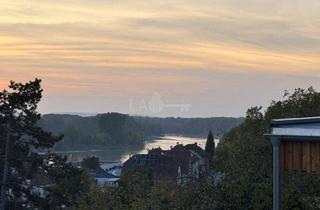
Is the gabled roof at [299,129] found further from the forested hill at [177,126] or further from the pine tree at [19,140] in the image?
the forested hill at [177,126]

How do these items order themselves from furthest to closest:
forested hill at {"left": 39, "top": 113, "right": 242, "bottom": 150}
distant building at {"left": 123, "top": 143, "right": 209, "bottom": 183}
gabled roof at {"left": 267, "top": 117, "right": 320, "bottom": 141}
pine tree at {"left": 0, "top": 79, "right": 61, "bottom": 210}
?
forested hill at {"left": 39, "top": 113, "right": 242, "bottom": 150}, distant building at {"left": 123, "top": 143, "right": 209, "bottom": 183}, pine tree at {"left": 0, "top": 79, "right": 61, "bottom": 210}, gabled roof at {"left": 267, "top": 117, "right": 320, "bottom": 141}

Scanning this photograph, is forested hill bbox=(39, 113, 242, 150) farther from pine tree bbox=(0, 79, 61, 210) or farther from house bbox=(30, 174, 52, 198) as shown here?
pine tree bbox=(0, 79, 61, 210)

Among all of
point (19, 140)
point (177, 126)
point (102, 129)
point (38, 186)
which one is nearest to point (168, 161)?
point (38, 186)

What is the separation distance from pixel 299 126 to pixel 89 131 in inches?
5888

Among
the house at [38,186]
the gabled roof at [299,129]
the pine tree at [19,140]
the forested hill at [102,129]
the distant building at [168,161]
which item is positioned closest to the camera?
the gabled roof at [299,129]

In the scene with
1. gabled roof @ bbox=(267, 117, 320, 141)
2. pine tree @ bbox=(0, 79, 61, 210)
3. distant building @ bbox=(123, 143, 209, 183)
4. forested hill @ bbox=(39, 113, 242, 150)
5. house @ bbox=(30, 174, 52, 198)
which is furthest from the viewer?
forested hill @ bbox=(39, 113, 242, 150)

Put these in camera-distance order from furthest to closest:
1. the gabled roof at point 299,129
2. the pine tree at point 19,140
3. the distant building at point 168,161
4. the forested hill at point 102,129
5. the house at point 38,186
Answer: the forested hill at point 102,129 → the distant building at point 168,161 → the house at point 38,186 → the pine tree at point 19,140 → the gabled roof at point 299,129

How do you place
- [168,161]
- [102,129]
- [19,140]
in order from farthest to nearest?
[102,129] → [168,161] → [19,140]

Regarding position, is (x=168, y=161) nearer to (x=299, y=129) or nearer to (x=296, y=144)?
(x=296, y=144)

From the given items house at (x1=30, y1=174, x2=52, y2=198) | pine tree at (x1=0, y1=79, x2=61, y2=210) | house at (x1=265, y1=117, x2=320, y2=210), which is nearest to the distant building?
house at (x1=30, y1=174, x2=52, y2=198)

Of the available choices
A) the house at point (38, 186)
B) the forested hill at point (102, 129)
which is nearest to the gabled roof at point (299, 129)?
the house at point (38, 186)

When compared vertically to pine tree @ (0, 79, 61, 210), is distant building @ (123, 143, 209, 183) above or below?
below

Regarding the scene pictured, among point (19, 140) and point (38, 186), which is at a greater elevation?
point (19, 140)

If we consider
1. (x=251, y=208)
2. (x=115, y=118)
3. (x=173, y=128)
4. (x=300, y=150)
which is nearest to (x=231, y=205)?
(x=251, y=208)
